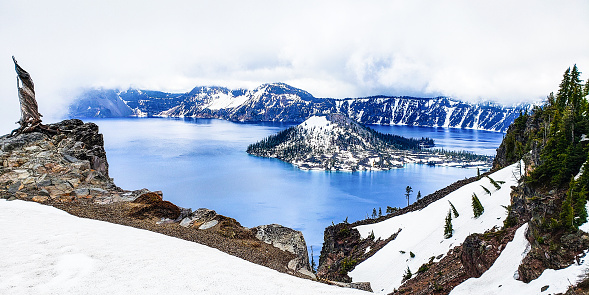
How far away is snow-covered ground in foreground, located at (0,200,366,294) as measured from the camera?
7125 mm

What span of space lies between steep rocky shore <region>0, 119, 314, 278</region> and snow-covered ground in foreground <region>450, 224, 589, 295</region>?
731cm

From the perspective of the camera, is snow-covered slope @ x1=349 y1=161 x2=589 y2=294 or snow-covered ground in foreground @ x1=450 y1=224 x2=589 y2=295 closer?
snow-covered ground in foreground @ x1=450 y1=224 x2=589 y2=295

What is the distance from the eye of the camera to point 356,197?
104 meters

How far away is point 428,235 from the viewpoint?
955 inches

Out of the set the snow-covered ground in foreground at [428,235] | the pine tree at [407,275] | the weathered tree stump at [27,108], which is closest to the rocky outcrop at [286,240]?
the pine tree at [407,275]

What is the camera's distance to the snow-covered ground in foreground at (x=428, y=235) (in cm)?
1949

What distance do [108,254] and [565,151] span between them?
2173cm

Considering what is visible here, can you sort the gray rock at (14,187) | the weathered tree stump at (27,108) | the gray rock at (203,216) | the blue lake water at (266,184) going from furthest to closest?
the blue lake water at (266,184)
the weathered tree stump at (27,108)
the gray rock at (14,187)
the gray rock at (203,216)

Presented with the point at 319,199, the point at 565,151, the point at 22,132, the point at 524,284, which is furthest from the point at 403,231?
the point at 319,199

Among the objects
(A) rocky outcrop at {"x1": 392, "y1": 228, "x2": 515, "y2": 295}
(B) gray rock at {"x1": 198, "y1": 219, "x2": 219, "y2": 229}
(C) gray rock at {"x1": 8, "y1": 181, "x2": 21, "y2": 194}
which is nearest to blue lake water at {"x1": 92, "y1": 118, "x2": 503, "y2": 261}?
(A) rocky outcrop at {"x1": 392, "y1": 228, "x2": 515, "y2": 295}

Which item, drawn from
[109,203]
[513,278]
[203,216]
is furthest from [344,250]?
[109,203]

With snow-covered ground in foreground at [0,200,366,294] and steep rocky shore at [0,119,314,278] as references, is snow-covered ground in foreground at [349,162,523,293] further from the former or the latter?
snow-covered ground in foreground at [0,200,366,294]

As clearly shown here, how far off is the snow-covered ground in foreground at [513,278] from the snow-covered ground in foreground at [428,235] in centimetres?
523

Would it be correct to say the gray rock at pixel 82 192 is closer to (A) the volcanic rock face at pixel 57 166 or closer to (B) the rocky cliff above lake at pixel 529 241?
(A) the volcanic rock face at pixel 57 166
